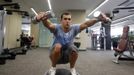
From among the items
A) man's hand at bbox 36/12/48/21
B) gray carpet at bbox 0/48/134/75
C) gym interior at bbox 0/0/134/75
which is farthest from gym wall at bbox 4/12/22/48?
man's hand at bbox 36/12/48/21

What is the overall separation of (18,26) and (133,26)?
12.3 m

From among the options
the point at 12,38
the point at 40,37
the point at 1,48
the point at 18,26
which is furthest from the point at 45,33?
the point at 1,48

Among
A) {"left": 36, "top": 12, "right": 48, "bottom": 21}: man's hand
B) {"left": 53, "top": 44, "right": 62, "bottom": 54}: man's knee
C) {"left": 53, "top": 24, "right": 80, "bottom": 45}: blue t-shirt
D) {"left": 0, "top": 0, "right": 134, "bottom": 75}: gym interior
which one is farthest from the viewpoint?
{"left": 0, "top": 0, "right": 134, "bottom": 75}: gym interior

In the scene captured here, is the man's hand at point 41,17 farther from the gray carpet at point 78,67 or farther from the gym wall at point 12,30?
the gym wall at point 12,30

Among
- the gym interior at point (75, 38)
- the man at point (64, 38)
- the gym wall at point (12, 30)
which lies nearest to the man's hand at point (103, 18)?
the man at point (64, 38)

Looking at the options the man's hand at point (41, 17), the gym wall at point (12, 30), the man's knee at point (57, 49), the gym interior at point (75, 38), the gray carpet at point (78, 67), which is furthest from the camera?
the gym wall at point (12, 30)

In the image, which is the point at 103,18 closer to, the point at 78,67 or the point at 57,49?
the point at 57,49

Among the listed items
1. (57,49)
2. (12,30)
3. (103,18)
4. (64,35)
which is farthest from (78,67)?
(12,30)

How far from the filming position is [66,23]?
2.28 m

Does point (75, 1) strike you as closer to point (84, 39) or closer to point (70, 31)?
point (84, 39)

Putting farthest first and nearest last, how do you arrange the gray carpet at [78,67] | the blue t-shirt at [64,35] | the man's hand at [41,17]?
the gray carpet at [78,67] → the blue t-shirt at [64,35] → the man's hand at [41,17]

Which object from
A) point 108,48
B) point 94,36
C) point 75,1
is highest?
point 75,1

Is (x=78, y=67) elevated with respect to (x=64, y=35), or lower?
lower

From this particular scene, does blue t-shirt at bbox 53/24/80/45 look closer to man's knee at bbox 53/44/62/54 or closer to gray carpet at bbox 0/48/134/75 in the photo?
man's knee at bbox 53/44/62/54
